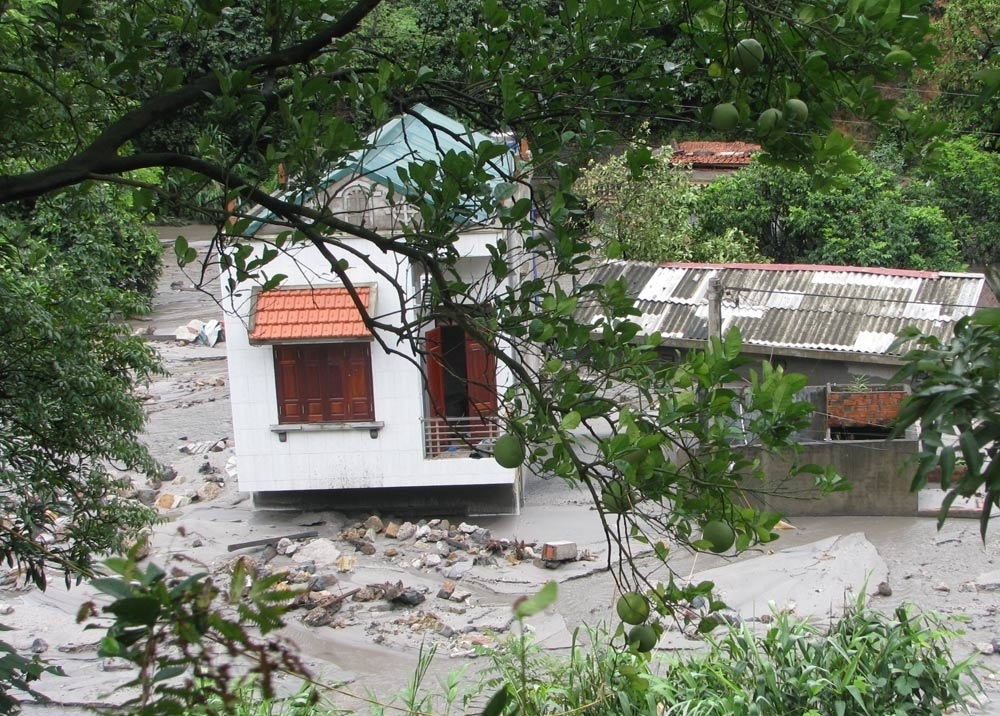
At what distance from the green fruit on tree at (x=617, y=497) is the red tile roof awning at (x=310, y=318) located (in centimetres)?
899

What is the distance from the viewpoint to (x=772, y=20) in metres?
3.63

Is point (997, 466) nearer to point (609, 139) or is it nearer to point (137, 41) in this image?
point (609, 139)

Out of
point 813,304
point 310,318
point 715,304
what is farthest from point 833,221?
point 310,318

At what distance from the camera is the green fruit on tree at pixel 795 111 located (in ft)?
9.68

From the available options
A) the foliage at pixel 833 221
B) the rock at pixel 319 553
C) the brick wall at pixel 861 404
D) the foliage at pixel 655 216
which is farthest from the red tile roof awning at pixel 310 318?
the foliage at pixel 833 221

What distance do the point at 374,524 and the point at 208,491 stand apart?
2.73 m

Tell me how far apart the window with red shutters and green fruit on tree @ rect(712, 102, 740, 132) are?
9.10 meters

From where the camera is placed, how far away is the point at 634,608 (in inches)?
106

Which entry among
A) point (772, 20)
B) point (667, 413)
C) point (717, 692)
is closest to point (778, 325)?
point (717, 692)

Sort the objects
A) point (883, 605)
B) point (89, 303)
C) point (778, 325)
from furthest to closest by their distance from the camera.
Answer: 1. point (778, 325)
2. point (883, 605)
3. point (89, 303)

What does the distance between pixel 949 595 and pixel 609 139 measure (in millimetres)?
8667

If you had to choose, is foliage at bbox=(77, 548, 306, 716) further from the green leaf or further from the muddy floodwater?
the muddy floodwater

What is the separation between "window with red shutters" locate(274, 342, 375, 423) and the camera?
11906 millimetres

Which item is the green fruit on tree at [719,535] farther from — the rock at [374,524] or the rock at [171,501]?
the rock at [171,501]
